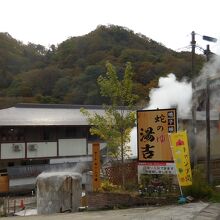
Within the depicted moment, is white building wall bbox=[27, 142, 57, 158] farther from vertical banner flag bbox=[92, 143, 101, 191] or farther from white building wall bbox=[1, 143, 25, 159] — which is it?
vertical banner flag bbox=[92, 143, 101, 191]

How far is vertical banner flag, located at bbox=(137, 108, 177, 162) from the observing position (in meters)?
13.3

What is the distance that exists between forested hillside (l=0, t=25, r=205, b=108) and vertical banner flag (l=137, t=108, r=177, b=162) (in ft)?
93.4

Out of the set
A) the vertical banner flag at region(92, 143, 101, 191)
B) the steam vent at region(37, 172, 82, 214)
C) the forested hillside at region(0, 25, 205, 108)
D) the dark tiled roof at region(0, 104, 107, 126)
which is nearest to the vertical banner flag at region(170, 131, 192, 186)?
the vertical banner flag at region(92, 143, 101, 191)

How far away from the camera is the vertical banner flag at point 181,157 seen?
12.5 metres

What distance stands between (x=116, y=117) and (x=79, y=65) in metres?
51.4

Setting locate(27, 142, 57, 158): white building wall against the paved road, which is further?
locate(27, 142, 57, 158): white building wall

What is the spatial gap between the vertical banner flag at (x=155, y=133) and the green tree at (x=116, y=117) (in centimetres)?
63

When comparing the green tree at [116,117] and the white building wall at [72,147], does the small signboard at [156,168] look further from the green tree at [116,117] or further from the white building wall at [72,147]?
the white building wall at [72,147]

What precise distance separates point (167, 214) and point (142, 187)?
2.56m

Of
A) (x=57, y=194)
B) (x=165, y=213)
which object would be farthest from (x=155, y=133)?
(x=57, y=194)

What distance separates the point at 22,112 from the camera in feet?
99.4

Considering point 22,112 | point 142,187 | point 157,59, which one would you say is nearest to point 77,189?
point 142,187

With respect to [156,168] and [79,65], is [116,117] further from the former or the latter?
[79,65]

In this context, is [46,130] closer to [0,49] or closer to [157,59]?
[157,59]
